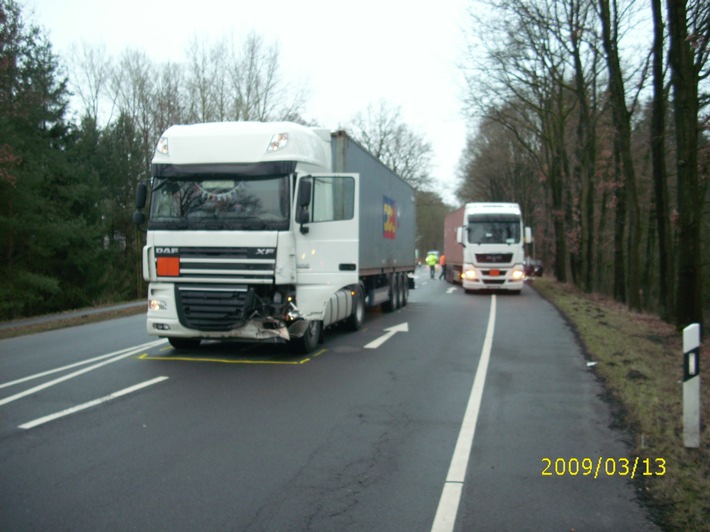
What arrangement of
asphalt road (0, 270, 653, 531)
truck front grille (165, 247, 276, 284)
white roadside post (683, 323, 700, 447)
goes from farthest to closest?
truck front grille (165, 247, 276, 284) → white roadside post (683, 323, 700, 447) → asphalt road (0, 270, 653, 531)

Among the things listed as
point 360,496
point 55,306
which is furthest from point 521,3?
point 55,306

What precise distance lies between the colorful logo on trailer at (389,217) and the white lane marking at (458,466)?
27.3 feet

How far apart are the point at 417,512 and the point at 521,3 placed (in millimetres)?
21331

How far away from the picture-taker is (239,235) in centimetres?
1012

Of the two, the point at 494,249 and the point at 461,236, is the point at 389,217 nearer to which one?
the point at 494,249

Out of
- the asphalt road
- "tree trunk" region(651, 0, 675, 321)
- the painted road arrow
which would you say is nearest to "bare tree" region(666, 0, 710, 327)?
"tree trunk" region(651, 0, 675, 321)

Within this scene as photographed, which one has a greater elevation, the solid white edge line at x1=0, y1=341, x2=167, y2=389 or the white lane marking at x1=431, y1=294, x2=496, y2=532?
the solid white edge line at x1=0, y1=341, x2=167, y2=389

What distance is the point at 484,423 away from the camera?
676cm

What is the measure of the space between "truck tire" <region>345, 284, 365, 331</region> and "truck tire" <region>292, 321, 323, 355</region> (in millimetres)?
2295

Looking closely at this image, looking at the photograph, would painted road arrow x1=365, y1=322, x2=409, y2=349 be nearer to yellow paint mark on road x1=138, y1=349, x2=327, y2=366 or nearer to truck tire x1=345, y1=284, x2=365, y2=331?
truck tire x1=345, y1=284, x2=365, y2=331

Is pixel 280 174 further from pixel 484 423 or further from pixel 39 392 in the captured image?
pixel 484 423

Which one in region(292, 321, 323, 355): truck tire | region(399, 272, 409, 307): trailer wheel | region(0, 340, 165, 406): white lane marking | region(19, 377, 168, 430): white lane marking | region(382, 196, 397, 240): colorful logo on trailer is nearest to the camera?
region(19, 377, 168, 430): white lane marking
